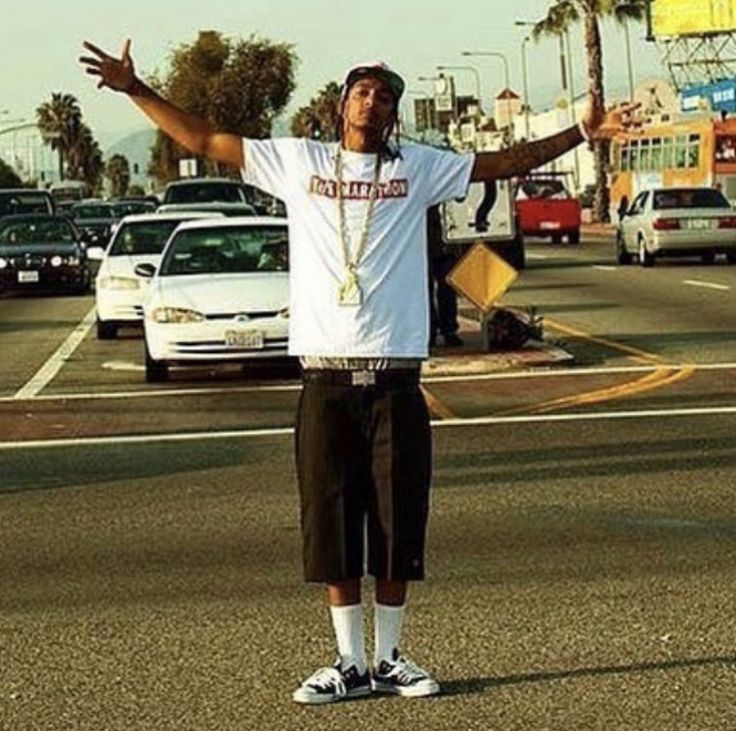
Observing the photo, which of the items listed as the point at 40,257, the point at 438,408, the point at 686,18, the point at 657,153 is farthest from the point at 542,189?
the point at 438,408

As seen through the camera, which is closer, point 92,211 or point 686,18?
point 92,211

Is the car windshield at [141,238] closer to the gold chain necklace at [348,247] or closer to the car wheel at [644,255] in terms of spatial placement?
the car wheel at [644,255]

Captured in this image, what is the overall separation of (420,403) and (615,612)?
1.83 meters

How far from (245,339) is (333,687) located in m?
12.4

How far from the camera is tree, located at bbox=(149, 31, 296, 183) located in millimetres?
96750

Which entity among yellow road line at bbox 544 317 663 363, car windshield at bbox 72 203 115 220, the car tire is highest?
car windshield at bbox 72 203 115 220

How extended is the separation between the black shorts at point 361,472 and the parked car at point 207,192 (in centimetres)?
3432

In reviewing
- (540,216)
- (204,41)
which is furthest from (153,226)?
(204,41)

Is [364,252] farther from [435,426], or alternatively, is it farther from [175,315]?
[175,315]

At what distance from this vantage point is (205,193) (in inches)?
1667

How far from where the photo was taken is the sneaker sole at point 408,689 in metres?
7.16

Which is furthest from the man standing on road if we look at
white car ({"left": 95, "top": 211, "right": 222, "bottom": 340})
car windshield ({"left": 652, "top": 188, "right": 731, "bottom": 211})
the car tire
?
car windshield ({"left": 652, "top": 188, "right": 731, "bottom": 211})

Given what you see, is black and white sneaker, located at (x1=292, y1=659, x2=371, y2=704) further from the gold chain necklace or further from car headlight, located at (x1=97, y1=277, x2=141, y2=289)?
car headlight, located at (x1=97, y1=277, x2=141, y2=289)

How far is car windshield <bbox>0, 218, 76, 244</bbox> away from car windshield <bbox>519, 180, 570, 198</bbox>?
63.4 ft
